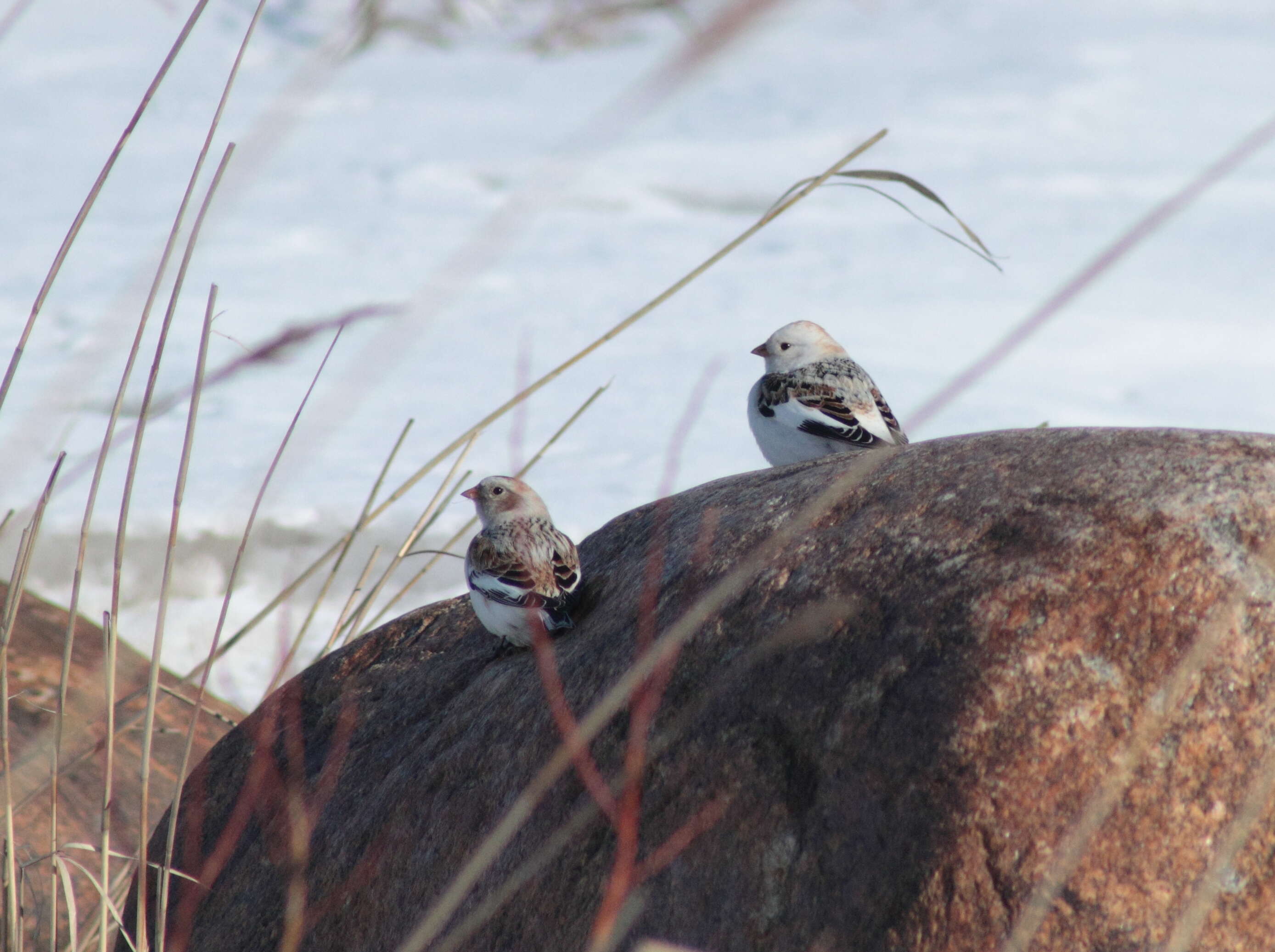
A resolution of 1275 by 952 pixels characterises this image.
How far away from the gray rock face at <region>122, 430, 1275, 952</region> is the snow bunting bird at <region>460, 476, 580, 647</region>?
0.10 metres

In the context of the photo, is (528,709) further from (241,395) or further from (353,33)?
(241,395)

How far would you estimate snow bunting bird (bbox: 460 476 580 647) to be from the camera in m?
2.91

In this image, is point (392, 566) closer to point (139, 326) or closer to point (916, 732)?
point (139, 326)

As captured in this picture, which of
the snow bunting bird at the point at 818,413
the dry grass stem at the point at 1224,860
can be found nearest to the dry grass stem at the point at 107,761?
the dry grass stem at the point at 1224,860

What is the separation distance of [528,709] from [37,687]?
2.15 metres

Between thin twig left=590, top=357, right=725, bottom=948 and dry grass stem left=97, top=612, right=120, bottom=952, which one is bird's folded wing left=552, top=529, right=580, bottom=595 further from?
dry grass stem left=97, top=612, right=120, bottom=952

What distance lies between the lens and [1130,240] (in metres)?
1.02

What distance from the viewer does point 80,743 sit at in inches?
154

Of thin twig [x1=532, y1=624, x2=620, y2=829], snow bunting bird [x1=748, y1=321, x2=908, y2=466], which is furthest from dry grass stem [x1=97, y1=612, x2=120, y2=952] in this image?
snow bunting bird [x1=748, y1=321, x2=908, y2=466]

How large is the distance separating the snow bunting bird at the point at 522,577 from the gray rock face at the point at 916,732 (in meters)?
0.10

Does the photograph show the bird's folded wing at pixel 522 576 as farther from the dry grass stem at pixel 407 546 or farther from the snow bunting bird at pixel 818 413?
the snow bunting bird at pixel 818 413

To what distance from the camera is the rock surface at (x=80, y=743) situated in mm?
3645

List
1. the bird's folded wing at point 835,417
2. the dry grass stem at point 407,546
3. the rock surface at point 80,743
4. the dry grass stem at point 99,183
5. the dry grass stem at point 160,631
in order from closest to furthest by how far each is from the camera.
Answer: the dry grass stem at point 99,183, the dry grass stem at point 160,631, the dry grass stem at point 407,546, the rock surface at point 80,743, the bird's folded wing at point 835,417

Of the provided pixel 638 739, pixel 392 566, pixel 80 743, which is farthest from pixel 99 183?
pixel 80 743
